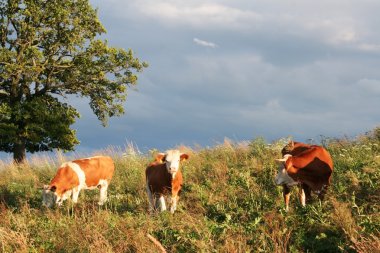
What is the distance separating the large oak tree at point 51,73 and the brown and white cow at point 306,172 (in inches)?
739

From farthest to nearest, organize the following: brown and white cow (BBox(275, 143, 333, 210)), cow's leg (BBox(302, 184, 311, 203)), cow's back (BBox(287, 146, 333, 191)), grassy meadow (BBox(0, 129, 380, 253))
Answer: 1. cow's leg (BBox(302, 184, 311, 203))
2. cow's back (BBox(287, 146, 333, 191))
3. brown and white cow (BBox(275, 143, 333, 210))
4. grassy meadow (BBox(0, 129, 380, 253))

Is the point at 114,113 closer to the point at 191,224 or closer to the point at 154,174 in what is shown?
the point at 154,174

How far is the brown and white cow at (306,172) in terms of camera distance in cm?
928

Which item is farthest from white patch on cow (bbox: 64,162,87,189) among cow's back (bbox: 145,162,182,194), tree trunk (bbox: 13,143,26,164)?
tree trunk (bbox: 13,143,26,164)

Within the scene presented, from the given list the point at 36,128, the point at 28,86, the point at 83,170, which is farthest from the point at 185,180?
the point at 28,86

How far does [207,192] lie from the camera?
11.8 metres

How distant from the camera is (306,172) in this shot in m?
9.54

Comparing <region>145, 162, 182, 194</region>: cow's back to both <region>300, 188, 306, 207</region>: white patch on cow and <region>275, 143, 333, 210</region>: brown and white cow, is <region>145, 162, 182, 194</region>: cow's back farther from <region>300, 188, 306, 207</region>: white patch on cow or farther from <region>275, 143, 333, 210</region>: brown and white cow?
<region>300, 188, 306, 207</region>: white patch on cow

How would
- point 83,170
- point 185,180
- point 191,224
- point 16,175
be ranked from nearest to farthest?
point 191,224, point 185,180, point 83,170, point 16,175

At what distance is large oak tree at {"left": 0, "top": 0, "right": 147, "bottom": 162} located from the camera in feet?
84.3

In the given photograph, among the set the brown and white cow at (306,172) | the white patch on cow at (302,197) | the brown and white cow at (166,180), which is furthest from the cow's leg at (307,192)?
the brown and white cow at (166,180)

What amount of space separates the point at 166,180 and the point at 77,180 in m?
4.18

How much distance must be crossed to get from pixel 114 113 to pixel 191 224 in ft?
68.2

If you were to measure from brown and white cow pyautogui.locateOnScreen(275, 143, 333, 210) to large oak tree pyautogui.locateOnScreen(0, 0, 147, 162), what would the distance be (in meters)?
18.8
